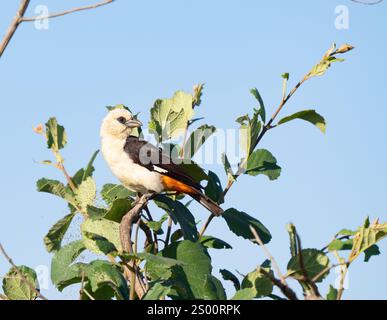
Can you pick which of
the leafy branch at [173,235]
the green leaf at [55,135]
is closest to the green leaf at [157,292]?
the leafy branch at [173,235]

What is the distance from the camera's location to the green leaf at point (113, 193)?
15.8 feet

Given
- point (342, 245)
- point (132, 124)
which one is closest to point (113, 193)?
point (342, 245)

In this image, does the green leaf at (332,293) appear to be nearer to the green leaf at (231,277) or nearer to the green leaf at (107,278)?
the green leaf at (231,277)

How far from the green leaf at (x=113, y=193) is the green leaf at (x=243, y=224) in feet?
2.85

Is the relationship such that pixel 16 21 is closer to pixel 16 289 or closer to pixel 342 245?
pixel 16 289

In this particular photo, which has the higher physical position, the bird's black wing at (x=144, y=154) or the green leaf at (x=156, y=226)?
the bird's black wing at (x=144, y=154)

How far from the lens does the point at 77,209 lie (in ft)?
13.4

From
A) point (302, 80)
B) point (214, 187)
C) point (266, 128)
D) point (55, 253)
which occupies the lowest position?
point (55, 253)

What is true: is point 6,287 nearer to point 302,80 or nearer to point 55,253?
point 55,253

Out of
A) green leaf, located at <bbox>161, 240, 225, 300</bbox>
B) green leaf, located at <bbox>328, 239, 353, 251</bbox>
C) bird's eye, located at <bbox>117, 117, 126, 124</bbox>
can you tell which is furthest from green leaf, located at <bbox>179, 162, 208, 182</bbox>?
bird's eye, located at <bbox>117, 117, 126, 124</bbox>

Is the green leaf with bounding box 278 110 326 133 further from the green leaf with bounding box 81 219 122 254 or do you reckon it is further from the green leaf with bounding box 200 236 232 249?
the green leaf with bounding box 81 219 122 254

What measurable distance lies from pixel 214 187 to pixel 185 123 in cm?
46

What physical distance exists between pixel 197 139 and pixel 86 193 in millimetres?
832
